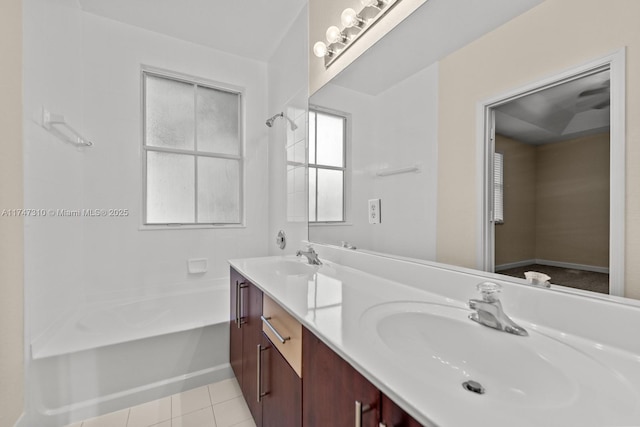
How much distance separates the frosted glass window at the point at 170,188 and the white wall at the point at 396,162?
5.63 feet

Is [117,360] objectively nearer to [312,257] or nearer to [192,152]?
[312,257]

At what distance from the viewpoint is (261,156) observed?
2750 millimetres

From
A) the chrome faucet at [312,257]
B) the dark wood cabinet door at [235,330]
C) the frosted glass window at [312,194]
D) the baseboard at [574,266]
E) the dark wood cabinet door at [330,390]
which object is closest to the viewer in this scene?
the dark wood cabinet door at [330,390]

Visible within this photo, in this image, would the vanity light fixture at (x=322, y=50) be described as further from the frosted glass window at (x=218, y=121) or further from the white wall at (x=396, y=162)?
the frosted glass window at (x=218, y=121)

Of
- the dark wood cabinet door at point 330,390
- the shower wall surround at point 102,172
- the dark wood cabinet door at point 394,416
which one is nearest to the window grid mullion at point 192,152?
the shower wall surround at point 102,172

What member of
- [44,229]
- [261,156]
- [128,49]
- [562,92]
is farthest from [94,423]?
[128,49]

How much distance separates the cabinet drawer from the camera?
0.83m

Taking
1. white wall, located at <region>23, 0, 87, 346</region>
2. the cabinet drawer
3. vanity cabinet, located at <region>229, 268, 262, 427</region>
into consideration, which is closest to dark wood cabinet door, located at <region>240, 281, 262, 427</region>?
vanity cabinet, located at <region>229, 268, 262, 427</region>

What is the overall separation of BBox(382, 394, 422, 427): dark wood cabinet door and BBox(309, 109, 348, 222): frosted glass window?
1.09m

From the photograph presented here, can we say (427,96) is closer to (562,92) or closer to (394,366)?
(562,92)

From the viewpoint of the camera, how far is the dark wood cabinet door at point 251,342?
3.92ft

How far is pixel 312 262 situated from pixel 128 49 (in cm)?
230

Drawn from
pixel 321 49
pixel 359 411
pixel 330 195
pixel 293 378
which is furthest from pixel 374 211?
pixel 321 49

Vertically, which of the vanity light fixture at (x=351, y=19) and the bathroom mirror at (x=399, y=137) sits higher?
the vanity light fixture at (x=351, y=19)
